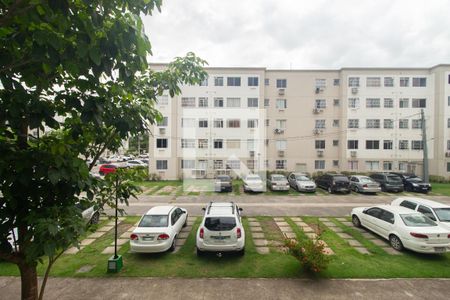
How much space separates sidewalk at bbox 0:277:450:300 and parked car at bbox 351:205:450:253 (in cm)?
145

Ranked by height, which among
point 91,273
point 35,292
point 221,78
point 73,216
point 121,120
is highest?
point 221,78

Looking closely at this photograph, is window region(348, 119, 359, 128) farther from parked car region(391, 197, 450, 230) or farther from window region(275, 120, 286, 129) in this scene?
parked car region(391, 197, 450, 230)

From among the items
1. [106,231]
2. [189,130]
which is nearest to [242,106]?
[189,130]

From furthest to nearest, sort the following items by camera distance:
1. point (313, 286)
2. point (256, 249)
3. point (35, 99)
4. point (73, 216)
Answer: point (256, 249)
point (313, 286)
point (73, 216)
point (35, 99)

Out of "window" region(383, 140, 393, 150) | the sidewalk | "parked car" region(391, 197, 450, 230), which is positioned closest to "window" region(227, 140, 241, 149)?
"window" region(383, 140, 393, 150)

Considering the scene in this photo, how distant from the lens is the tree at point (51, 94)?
89.9 inches

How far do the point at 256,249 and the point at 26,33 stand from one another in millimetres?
9064

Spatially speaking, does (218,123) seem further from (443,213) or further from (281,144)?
(443,213)

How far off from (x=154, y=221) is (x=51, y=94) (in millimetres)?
6858

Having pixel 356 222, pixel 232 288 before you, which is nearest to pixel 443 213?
pixel 356 222

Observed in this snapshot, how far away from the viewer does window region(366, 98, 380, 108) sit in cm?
2884

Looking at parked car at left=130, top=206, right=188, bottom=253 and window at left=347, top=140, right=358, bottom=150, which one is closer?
parked car at left=130, top=206, right=188, bottom=253

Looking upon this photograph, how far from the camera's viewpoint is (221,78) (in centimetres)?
2870

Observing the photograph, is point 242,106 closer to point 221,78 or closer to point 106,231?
point 221,78
